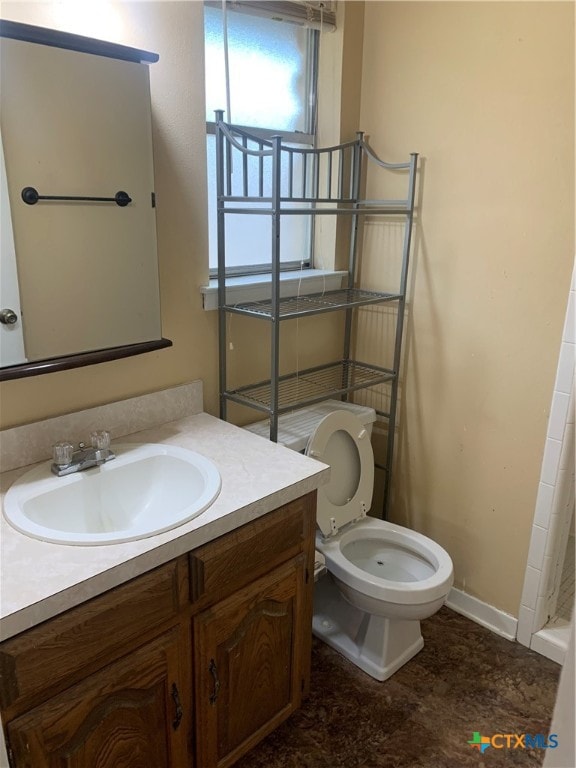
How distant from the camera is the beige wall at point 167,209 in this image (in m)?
1.38

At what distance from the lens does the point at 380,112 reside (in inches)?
78.6

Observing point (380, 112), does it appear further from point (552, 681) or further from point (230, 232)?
point (552, 681)

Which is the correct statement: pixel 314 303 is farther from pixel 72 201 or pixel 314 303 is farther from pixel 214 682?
pixel 214 682

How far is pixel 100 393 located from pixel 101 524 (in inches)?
14.4

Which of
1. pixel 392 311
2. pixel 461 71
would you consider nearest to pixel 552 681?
pixel 392 311

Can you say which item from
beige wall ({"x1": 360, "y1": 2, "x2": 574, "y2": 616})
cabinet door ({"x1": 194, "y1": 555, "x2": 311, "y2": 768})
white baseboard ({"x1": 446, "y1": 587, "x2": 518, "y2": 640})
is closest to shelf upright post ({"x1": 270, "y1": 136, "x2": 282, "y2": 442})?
cabinet door ({"x1": 194, "y1": 555, "x2": 311, "y2": 768})

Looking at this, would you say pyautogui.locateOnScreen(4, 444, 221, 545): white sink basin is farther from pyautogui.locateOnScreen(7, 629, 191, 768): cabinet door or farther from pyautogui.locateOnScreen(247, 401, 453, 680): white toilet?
pyautogui.locateOnScreen(247, 401, 453, 680): white toilet

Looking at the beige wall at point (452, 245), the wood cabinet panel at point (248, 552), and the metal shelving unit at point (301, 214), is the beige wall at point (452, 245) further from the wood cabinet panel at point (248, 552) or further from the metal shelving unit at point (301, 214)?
the wood cabinet panel at point (248, 552)

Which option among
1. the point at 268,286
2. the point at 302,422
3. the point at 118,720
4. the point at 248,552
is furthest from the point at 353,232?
the point at 118,720

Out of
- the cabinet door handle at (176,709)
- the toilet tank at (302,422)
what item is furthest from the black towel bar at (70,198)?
the cabinet door handle at (176,709)

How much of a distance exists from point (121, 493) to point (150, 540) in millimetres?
365

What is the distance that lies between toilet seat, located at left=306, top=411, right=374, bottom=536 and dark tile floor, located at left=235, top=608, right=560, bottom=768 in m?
0.48

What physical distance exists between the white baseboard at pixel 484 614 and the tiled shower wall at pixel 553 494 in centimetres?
4

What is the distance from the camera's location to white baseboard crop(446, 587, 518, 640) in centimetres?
201
